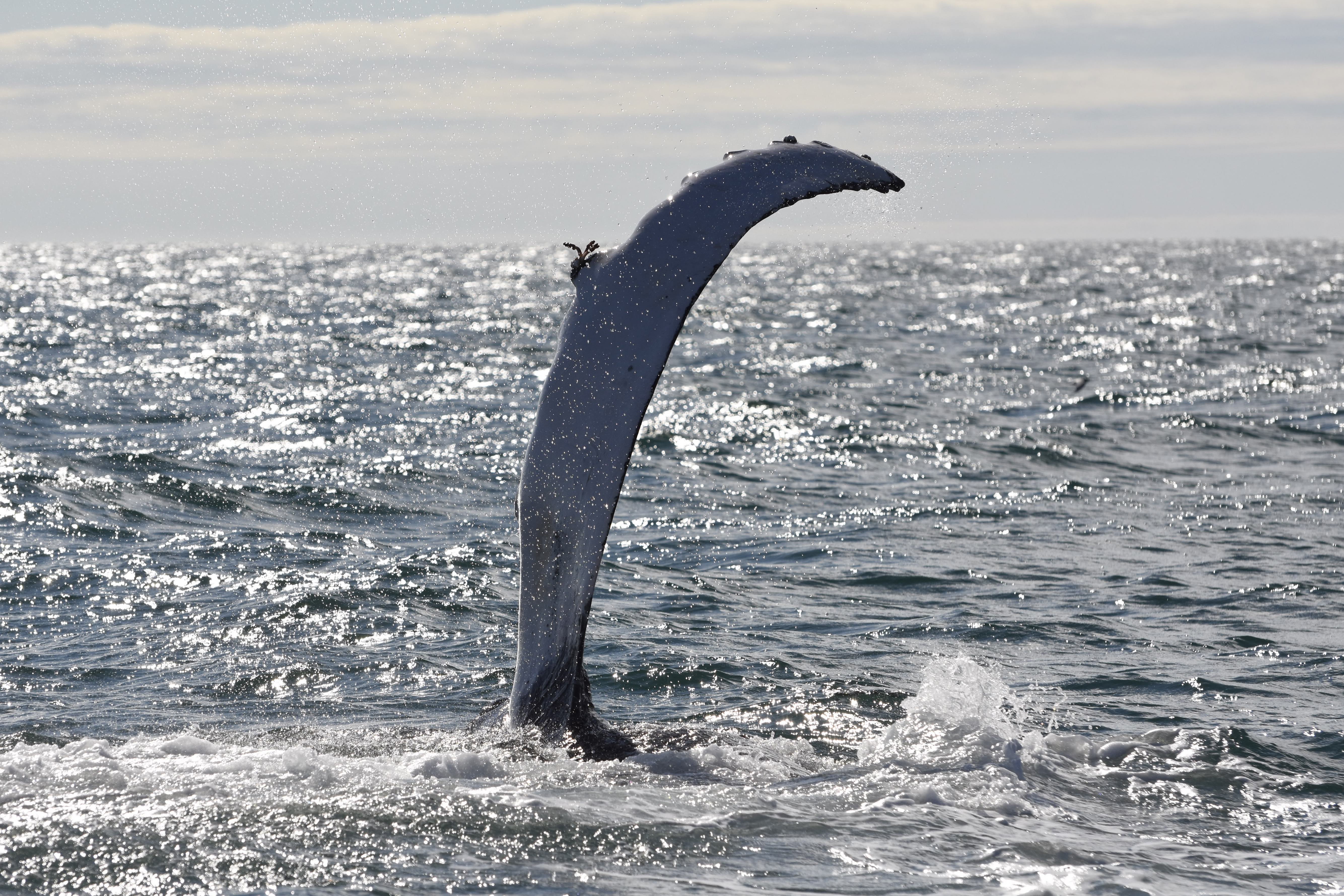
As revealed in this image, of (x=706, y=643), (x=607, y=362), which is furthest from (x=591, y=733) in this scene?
(x=706, y=643)

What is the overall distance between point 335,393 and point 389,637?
16.9 meters

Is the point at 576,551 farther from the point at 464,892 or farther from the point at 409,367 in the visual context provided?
the point at 409,367

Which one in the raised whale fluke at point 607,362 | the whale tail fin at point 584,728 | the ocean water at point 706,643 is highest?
the raised whale fluke at point 607,362

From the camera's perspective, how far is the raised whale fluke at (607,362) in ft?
15.8

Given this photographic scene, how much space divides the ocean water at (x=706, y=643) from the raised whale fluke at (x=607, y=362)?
990mm

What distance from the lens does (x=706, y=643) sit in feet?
31.3

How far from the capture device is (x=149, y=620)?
9617mm

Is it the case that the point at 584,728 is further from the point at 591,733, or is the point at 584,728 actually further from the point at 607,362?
the point at 607,362

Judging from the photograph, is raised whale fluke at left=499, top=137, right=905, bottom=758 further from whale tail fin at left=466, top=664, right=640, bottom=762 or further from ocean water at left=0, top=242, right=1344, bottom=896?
ocean water at left=0, top=242, right=1344, bottom=896

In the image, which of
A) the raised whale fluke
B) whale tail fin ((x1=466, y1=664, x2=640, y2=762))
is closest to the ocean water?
whale tail fin ((x1=466, y1=664, x2=640, y2=762))

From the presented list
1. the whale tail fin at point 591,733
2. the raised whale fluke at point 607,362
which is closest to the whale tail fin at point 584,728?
the whale tail fin at point 591,733

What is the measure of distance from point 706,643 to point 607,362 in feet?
16.3

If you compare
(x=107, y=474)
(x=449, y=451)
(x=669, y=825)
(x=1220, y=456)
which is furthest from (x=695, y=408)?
(x=669, y=825)

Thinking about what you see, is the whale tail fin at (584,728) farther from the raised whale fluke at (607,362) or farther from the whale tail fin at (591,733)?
the raised whale fluke at (607,362)
